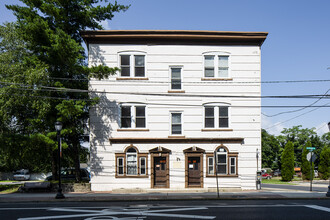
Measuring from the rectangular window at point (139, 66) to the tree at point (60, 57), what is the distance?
7.33ft

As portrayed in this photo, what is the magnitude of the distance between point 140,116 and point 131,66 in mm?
3790

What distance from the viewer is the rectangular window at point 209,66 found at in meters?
22.6

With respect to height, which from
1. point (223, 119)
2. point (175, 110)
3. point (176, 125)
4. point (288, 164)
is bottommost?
point (288, 164)

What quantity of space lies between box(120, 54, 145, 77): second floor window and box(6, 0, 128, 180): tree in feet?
5.78

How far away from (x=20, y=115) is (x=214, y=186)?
15.4 metres

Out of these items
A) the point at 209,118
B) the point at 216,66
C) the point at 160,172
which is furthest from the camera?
the point at 216,66

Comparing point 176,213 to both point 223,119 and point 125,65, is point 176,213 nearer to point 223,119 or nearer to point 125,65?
point 223,119

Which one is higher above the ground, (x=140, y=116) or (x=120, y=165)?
(x=140, y=116)

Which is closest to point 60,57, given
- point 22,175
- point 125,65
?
point 125,65

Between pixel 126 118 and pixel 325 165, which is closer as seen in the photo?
pixel 126 118

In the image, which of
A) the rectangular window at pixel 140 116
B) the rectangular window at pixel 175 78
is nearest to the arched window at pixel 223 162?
the rectangular window at pixel 140 116

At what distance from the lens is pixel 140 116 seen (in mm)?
22250

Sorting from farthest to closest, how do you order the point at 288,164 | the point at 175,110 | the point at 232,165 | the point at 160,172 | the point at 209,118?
1. the point at 288,164
2. the point at 209,118
3. the point at 175,110
4. the point at 232,165
5. the point at 160,172

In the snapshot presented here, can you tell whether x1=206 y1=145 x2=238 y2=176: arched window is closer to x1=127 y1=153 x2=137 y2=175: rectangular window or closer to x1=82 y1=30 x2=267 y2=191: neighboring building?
x1=82 y1=30 x2=267 y2=191: neighboring building
